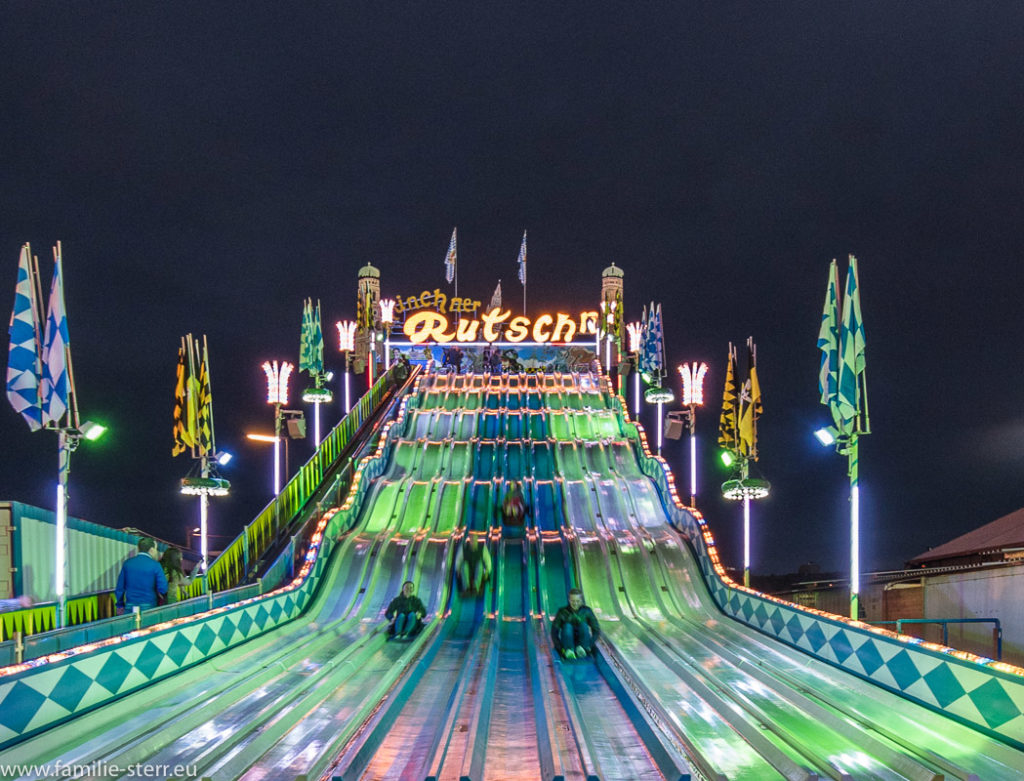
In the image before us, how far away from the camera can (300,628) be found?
10.8 m

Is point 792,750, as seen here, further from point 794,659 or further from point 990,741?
point 794,659

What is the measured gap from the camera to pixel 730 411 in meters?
13.6

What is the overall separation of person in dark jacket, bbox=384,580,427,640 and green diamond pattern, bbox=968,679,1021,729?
6.26m

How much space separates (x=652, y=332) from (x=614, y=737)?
46.6ft

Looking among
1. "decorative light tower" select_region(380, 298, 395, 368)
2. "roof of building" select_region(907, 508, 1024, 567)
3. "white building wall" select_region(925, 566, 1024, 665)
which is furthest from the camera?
"decorative light tower" select_region(380, 298, 395, 368)

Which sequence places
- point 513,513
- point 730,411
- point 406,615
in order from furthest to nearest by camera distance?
point 513,513
point 730,411
point 406,615

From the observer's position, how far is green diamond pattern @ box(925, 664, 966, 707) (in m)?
6.00

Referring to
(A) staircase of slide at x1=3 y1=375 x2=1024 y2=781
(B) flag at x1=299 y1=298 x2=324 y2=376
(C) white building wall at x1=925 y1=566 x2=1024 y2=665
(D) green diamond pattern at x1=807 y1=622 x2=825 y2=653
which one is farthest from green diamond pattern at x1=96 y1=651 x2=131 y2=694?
(B) flag at x1=299 y1=298 x2=324 y2=376

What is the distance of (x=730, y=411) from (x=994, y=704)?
826 cm

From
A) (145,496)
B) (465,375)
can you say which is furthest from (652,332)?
(145,496)

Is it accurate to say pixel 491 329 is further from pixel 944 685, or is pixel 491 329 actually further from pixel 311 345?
pixel 944 685

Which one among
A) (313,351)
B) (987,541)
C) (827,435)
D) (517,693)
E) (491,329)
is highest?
(491,329)

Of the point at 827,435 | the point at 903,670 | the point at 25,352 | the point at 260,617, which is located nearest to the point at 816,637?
the point at 903,670

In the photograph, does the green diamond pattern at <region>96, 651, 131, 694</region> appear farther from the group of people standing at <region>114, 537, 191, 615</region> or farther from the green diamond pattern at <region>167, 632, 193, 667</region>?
the group of people standing at <region>114, 537, 191, 615</region>
